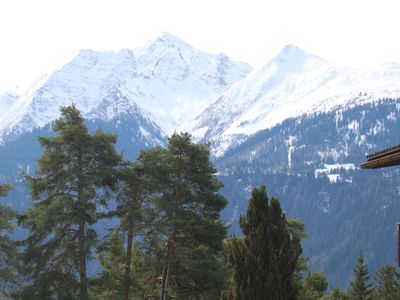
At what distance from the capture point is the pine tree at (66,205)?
3388 cm

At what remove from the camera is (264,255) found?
27.4 meters

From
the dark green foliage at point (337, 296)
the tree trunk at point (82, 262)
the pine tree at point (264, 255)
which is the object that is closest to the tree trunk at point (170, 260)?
the tree trunk at point (82, 262)

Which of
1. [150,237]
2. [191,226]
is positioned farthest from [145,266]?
[191,226]

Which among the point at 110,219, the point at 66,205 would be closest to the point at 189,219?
the point at 110,219

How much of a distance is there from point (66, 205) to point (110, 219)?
333 cm

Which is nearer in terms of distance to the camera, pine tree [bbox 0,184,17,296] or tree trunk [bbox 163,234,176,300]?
pine tree [bbox 0,184,17,296]

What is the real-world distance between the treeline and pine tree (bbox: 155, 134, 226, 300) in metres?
0.05

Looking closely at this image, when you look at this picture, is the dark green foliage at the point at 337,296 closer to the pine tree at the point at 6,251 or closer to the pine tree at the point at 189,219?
the pine tree at the point at 189,219

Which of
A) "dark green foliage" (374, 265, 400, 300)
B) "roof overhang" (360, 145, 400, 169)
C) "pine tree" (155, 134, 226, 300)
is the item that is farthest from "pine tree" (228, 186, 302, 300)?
"dark green foliage" (374, 265, 400, 300)

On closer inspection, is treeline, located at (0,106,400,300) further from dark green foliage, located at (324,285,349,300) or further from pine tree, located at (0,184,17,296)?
dark green foliage, located at (324,285,349,300)

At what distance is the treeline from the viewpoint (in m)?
34.0

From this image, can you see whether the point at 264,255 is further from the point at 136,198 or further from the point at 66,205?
the point at 136,198

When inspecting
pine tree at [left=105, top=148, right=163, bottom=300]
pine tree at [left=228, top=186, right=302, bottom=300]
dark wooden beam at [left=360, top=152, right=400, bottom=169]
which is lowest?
pine tree at [left=228, top=186, right=302, bottom=300]

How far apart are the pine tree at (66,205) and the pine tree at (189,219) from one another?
3.56 m
